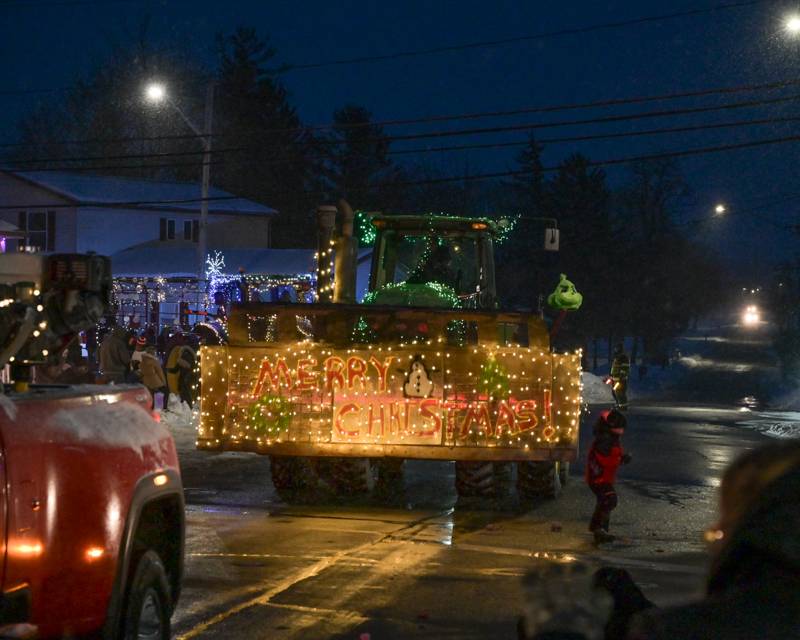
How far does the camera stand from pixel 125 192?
53.4 metres

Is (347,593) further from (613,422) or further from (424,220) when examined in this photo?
(424,220)

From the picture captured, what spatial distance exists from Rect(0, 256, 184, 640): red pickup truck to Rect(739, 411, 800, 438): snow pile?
21215 mm

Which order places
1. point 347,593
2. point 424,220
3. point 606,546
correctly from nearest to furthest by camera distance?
point 347,593 < point 606,546 < point 424,220

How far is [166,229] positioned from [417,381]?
42312 mm

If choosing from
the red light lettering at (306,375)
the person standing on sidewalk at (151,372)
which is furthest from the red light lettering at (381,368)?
the person standing on sidewalk at (151,372)

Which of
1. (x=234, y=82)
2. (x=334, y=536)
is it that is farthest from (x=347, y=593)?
(x=234, y=82)

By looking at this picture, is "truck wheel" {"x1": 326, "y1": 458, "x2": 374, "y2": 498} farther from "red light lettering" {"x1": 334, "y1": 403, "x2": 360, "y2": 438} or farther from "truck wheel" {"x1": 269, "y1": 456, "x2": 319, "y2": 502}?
"red light lettering" {"x1": 334, "y1": 403, "x2": 360, "y2": 438}

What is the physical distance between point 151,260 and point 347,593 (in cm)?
4164

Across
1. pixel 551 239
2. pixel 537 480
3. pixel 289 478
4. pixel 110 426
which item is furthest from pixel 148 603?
pixel 551 239

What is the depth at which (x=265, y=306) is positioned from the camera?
14.0 metres

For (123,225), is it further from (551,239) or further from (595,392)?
(551,239)

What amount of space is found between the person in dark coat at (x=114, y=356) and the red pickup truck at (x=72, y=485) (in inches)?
557

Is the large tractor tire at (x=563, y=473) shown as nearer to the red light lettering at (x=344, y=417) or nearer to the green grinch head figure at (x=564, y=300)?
the green grinch head figure at (x=564, y=300)

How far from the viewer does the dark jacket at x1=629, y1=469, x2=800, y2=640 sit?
6.89ft
